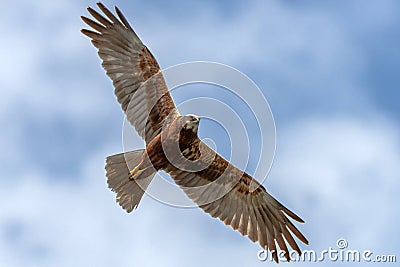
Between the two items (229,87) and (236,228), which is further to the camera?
(236,228)

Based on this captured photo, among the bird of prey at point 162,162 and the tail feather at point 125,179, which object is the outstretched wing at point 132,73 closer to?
the bird of prey at point 162,162

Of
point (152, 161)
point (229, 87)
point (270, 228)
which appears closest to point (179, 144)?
point (152, 161)

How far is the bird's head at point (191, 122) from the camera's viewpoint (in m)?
12.4

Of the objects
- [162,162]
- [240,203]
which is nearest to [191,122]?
[162,162]

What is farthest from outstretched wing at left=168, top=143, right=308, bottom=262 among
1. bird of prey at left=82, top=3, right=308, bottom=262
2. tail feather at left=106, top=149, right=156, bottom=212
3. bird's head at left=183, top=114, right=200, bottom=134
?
bird's head at left=183, top=114, right=200, bottom=134

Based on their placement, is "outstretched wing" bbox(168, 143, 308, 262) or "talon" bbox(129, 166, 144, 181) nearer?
"talon" bbox(129, 166, 144, 181)

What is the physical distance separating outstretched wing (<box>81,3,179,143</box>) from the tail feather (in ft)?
1.91

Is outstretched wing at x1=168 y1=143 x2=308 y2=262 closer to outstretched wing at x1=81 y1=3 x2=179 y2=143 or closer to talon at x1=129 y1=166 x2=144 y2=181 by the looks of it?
talon at x1=129 y1=166 x2=144 y2=181

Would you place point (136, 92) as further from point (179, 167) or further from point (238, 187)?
point (238, 187)

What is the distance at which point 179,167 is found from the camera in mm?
13266

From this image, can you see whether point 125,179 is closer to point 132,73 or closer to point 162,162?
point 162,162

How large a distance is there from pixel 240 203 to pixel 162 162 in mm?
2125

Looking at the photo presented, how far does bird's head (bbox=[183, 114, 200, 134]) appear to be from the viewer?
1239cm

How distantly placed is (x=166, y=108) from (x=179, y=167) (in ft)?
4.30
